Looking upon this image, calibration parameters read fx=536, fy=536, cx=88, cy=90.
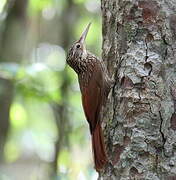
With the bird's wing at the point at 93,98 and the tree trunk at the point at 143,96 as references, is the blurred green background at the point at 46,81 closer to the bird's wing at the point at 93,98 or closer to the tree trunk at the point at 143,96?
the bird's wing at the point at 93,98

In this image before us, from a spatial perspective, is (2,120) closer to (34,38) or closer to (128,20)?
(34,38)

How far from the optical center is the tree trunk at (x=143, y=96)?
10.5ft

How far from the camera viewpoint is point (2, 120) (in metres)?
5.41

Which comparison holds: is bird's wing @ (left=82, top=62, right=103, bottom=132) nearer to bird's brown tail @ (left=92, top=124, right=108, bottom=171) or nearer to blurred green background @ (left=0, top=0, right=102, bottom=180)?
bird's brown tail @ (left=92, top=124, right=108, bottom=171)

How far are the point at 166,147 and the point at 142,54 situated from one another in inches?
23.6

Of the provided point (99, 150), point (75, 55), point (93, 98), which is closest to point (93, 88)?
point (93, 98)

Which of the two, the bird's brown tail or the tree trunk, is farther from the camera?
the bird's brown tail

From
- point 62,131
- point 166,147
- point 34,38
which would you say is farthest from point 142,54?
point 34,38

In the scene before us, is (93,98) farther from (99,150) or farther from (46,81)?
(46,81)

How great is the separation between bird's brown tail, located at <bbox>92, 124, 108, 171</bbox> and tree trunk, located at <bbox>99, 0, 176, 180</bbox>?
0.15 ft

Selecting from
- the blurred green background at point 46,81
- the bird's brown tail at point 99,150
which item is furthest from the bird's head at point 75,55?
the bird's brown tail at point 99,150

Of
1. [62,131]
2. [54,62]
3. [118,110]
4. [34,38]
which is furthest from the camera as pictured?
[54,62]

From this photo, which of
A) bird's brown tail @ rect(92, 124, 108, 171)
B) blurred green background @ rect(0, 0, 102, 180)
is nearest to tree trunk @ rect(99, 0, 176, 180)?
bird's brown tail @ rect(92, 124, 108, 171)

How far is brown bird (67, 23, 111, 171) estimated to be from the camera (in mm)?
3393
